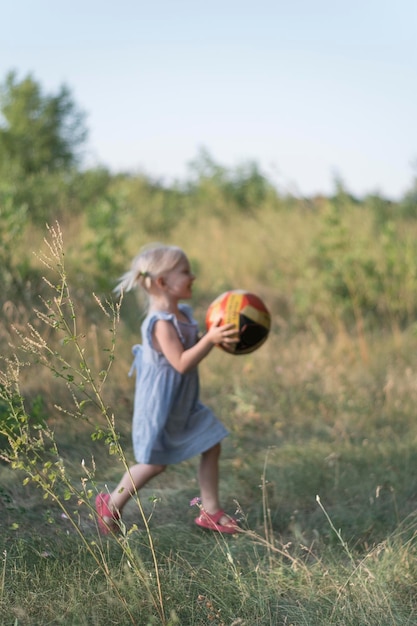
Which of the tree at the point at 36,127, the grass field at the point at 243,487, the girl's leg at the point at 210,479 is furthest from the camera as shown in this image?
the tree at the point at 36,127

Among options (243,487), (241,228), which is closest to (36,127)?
(241,228)

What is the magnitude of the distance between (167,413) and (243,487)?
2.77 ft

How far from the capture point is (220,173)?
17.8m

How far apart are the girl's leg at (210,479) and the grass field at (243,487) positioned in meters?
0.14

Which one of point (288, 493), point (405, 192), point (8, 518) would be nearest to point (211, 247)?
point (405, 192)

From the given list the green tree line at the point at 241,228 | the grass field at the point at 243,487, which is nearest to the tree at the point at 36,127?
the green tree line at the point at 241,228

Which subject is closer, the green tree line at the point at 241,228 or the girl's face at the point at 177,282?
the girl's face at the point at 177,282

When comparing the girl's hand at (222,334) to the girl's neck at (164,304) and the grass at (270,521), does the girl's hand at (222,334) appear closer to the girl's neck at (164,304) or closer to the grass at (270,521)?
the girl's neck at (164,304)

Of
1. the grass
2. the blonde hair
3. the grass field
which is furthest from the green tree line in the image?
the blonde hair

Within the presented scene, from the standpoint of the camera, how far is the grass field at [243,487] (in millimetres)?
2930

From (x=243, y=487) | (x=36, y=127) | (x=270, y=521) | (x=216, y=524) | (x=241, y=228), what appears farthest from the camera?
(x=36, y=127)

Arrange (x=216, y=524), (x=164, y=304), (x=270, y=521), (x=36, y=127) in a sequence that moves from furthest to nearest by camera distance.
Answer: (x=36, y=127) < (x=164, y=304) < (x=216, y=524) < (x=270, y=521)

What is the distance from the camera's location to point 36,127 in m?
22.3

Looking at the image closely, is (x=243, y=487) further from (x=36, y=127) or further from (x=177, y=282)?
(x=36, y=127)
